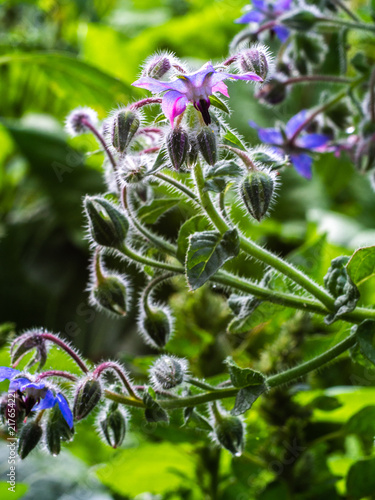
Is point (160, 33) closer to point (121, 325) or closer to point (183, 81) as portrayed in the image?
point (121, 325)

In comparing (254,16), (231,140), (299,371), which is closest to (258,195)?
(231,140)

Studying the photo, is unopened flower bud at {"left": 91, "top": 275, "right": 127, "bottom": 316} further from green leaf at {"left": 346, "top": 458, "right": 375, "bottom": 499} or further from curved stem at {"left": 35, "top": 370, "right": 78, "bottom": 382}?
green leaf at {"left": 346, "top": 458, "right": 375, "bottom": 499}

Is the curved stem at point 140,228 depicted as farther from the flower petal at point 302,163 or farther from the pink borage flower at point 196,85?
the flower petal at point 302,163

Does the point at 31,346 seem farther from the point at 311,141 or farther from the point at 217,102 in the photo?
the point at 311,141

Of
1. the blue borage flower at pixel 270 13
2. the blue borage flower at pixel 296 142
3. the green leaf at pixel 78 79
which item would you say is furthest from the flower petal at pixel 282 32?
the green leaf at pixel 78 79

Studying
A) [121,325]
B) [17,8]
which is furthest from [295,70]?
[17,8]

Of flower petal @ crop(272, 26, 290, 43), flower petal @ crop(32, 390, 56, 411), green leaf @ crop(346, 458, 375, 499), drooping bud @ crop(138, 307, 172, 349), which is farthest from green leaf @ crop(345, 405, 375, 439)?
flower petal @ crop(272, 26, 290, 43)

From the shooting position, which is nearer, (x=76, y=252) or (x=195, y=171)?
(x=195, y=171)
